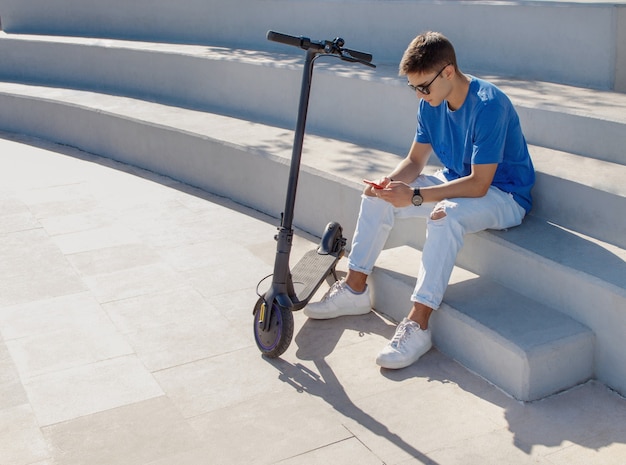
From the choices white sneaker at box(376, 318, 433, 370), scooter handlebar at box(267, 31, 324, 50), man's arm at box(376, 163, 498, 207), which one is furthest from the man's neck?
white sneaker at box(376, 318, 433, 370)

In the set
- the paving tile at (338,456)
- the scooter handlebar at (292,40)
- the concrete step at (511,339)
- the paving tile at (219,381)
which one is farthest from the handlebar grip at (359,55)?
Result: the paving tile at (338,456)

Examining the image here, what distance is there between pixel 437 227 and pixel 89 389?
1520 millimetres

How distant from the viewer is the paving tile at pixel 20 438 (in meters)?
2.89

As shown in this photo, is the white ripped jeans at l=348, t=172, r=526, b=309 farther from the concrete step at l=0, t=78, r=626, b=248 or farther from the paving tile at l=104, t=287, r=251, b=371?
the paving tile at l=104, t=287, r=251, b=371

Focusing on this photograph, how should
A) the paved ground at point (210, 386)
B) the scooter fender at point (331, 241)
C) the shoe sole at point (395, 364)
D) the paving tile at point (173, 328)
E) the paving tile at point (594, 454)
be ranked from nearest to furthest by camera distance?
the paving tile at point (594, 454)
the paved ground at point (210, 386)
the shoe sole at point (395, 364)
the paving tile at point (173, 328)
the scooter fender at point (331, 241)

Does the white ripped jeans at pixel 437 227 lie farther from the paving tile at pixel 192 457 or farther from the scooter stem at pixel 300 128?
the paving tile at pixel 192 457

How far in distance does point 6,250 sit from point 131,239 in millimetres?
697

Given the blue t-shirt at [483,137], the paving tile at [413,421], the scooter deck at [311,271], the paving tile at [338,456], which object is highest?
the blue t-shirt at [483,137]

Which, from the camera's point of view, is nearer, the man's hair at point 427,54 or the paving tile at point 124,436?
the paving tile at point 124,436

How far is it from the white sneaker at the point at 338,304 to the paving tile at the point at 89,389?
0.84 meters

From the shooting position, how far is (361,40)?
6.80 meters

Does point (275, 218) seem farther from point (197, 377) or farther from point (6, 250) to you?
point (197, 377)

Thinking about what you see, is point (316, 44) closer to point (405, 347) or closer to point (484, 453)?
point (405, 347)

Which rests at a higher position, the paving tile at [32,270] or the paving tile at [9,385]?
the paving tile at [9,385]
